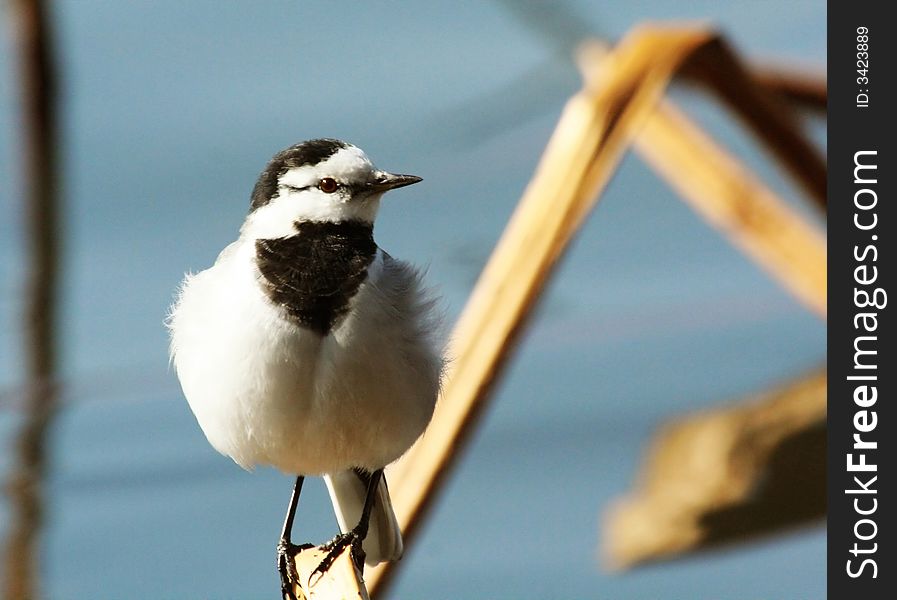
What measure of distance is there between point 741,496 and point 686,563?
36cm

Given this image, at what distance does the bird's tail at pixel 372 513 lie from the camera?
142 inches

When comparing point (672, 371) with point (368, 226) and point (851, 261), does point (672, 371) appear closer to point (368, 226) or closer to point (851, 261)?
point (851, 261)

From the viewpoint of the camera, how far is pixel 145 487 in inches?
231

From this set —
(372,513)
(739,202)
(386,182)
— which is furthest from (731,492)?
(386,182)

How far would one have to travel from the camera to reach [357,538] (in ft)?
11.7

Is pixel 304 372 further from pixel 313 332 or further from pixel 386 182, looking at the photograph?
pixel 386 182

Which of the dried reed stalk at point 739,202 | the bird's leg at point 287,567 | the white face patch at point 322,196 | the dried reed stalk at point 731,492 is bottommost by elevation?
the bird's leg at point 287,567

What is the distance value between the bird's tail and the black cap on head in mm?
681

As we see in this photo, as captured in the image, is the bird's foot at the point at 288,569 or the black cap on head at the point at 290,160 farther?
the bird's foot at the point at 288,569

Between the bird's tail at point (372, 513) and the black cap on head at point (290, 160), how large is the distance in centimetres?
68

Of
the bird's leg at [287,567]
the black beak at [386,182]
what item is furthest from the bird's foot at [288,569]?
the black beak at [386,182]

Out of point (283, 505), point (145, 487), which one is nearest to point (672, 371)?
point (283, 505)

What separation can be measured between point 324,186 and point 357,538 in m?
0.83

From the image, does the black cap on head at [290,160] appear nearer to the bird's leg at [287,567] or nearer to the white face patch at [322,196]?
the white face patch at [322,196]
